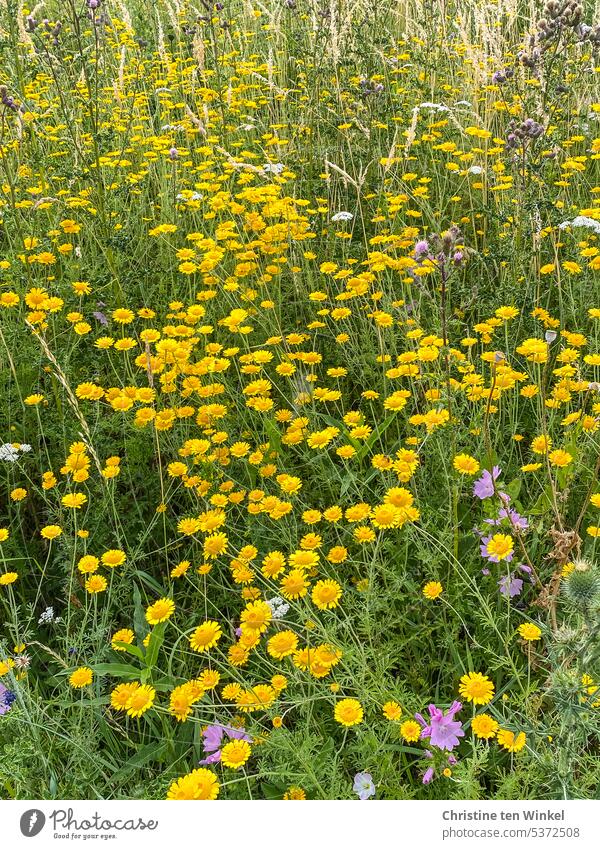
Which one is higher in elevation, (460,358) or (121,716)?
(460,358)

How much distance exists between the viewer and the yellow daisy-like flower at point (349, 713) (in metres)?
1.39

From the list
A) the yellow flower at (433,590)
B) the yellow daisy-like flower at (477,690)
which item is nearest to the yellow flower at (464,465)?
the yellow flower at (433,590)

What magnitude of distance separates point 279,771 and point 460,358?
1.27 meters

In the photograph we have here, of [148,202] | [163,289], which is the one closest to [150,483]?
[163,289]

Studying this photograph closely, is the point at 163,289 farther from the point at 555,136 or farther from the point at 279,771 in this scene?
the point at 279,771

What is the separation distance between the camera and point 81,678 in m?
1.62

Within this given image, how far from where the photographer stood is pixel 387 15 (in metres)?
5.64

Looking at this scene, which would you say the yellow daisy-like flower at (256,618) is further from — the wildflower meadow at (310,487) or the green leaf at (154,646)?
the green leaf at (154,646)

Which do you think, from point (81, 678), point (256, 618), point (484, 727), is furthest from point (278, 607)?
point (484, 727)

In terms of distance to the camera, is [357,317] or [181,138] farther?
[181,138]

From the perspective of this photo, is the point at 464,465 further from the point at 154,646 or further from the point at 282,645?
the point at 154,646

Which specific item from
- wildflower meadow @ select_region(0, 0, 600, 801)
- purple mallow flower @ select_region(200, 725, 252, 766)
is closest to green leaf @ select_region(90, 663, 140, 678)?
wildflower meadow @ select_region(0, 0, 600, 801)

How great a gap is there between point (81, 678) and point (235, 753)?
0.44 meters
